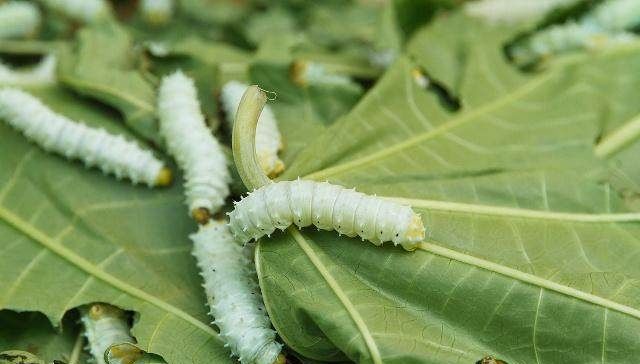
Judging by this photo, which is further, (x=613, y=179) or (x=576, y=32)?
(x=576, y=32)

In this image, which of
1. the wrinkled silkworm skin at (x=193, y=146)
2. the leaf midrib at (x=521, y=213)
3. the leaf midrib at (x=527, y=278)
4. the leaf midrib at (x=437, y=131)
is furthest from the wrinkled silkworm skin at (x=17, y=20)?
the leaf midrib at (x=527, y=278)

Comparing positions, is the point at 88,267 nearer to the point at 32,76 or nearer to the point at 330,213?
the point at 330,213

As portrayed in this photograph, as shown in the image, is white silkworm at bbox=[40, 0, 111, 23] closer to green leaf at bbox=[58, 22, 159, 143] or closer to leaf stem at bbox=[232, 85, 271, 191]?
green leaf at bbox=[58, 22, 159, 143]

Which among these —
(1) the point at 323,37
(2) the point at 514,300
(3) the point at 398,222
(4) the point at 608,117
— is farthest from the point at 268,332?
Answer: (1) the point at 323,37

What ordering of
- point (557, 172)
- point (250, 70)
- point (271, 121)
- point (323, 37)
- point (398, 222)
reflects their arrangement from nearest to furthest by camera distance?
point (398, 222) → point (557, 172) → point (271, 121) → point (250, 70) → point (323, 37)

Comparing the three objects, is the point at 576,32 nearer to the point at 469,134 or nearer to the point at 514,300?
the point at 469,134
